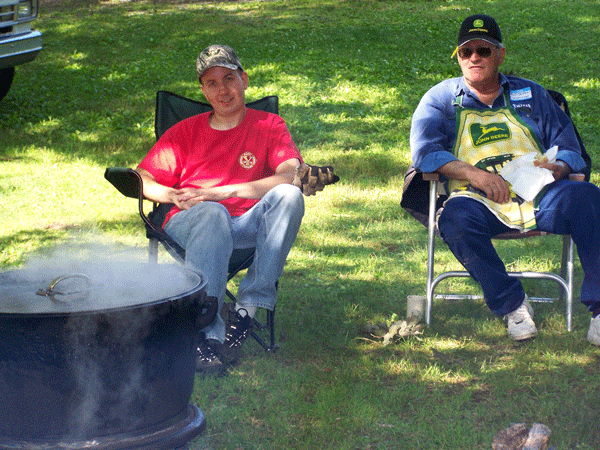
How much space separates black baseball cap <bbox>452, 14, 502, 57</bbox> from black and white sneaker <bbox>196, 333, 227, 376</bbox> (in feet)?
6.35

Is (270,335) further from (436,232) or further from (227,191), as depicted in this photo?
(436,232)

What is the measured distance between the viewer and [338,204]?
222 inches

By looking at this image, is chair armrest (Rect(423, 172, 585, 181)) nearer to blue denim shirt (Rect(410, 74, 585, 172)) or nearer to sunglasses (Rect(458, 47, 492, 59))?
blue denim shirt (Rect(410, 74, 585, 172))

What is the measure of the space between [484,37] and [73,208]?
3505 mm

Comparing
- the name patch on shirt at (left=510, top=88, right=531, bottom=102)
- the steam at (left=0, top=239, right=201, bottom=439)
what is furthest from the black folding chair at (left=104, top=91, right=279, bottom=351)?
the name patch on shirt at (left=510, top=88, right=531, bottom=102)

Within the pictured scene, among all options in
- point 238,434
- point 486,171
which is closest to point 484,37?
point 486,171

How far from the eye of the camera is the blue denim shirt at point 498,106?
11.4 ft

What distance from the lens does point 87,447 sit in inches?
72.8

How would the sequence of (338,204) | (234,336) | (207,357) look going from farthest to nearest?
(338,204), (234,336), (207,357)

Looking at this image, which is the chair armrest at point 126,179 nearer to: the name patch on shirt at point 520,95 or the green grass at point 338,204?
the green grass at point 338,204

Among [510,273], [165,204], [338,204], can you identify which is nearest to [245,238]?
[165,204]

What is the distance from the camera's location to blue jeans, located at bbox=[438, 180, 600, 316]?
310 cm

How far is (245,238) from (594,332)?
1.65 m

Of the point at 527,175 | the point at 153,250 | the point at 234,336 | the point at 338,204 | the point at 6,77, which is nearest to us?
the point at 234,336
